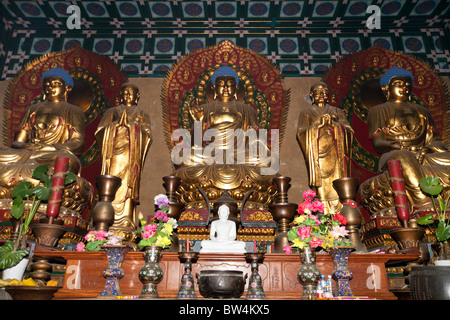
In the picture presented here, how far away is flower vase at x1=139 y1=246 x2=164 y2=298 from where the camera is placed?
223 cm

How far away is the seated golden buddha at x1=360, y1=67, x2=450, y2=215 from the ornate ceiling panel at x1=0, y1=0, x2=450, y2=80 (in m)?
1.05

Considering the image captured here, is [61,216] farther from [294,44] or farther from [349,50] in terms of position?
[349,50]

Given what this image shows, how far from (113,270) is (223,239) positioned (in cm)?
83

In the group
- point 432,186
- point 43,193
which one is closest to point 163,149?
point 43,193

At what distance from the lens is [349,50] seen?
18.9 feet

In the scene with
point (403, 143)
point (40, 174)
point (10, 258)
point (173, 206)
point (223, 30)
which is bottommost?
point (10, 258)

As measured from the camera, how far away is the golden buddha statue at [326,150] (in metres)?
4.37

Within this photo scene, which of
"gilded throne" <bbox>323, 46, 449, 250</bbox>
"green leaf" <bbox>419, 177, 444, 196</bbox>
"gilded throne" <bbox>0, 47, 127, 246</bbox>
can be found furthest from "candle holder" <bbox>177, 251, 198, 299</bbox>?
"gilded throne" <bbox>323, 46, 449, 250</bbox>

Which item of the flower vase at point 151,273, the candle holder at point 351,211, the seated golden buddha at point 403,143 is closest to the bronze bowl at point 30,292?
the flower vase at point 151,273

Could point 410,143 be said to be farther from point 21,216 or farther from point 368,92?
point 21,216

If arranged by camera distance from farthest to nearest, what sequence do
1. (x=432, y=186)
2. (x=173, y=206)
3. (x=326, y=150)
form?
(x=326, y=150) < (x=173, y=206) < (x=432, y=186)

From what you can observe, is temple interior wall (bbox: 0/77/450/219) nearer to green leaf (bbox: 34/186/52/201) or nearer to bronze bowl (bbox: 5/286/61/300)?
green leaf (bbox: 34/186/52/201)

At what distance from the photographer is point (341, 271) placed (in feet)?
7.70

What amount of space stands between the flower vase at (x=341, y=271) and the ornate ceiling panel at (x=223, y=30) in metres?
3.77
